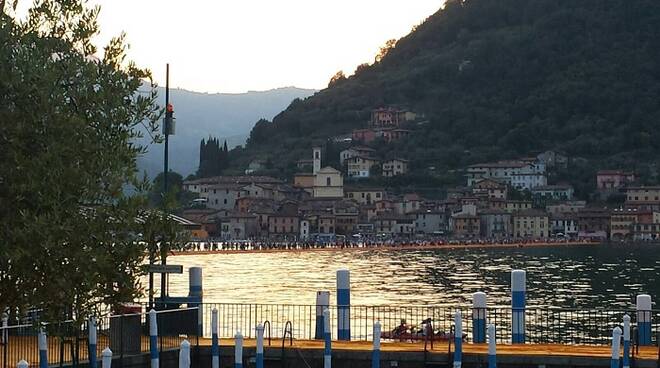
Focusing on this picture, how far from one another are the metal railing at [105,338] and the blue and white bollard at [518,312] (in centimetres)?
801

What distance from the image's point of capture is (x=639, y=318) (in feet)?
100

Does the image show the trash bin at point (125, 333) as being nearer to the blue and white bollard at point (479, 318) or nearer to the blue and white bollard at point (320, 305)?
the blue and white bollard at point (320, 305)

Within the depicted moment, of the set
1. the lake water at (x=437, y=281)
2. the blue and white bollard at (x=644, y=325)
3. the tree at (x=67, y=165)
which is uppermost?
the tree at (x=67, y=165)

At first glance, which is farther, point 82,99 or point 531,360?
point 531,360

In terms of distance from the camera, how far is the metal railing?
80.6ft

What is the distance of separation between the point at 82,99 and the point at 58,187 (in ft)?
6.04

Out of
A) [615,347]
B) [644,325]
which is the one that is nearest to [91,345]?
[615,347]

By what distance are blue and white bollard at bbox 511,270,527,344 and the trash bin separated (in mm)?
9659

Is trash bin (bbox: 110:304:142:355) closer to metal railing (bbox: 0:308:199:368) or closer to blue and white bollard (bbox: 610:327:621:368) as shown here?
metal railing (bbox: 0:308:199:368)

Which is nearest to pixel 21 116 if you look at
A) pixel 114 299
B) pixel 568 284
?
pixel 114 299

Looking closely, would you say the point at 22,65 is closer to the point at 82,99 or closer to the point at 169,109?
the point at 82,99

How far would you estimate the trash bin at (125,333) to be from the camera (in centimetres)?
2641

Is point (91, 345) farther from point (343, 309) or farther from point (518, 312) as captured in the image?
point (518, 312)

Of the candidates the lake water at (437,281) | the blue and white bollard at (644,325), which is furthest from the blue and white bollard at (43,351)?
the lake water at (437,281)
